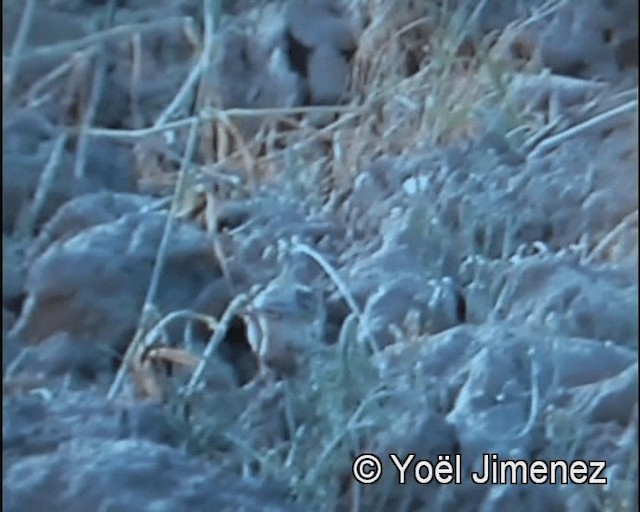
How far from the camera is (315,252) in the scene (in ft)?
5.67

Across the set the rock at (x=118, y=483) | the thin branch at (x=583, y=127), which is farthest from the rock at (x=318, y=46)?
the rock at (x=118, y=483)

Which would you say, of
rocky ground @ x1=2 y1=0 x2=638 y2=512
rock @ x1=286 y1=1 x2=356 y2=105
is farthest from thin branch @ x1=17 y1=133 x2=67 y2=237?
rock @ x1=286 y1=1 x2=356 y2=105

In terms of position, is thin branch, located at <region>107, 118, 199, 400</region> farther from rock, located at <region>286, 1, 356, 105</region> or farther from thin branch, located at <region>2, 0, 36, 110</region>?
rock, located at <region>286, 1, 356, 105</region>

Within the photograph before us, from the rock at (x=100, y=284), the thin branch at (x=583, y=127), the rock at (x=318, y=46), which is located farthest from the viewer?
the rock at (x=318, y=46)

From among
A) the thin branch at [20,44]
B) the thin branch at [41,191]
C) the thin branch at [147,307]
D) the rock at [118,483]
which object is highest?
the thin branch at [20,44]

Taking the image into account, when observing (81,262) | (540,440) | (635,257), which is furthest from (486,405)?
(81,262)

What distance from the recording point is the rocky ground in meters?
1.41

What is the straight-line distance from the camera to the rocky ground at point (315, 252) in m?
1.41

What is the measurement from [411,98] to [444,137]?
2.6 inches

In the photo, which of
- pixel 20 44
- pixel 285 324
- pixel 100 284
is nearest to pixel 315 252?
pixel 285 324

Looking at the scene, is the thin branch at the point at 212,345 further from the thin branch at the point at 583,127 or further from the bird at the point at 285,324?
the thin branch at the point at 583,127

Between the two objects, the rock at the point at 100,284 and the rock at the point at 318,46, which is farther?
the rock at the point at 318,46

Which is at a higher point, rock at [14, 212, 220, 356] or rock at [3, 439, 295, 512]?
rock at [14, 212, 220, 356]

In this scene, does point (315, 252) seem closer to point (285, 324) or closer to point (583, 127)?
point (285, 324)
